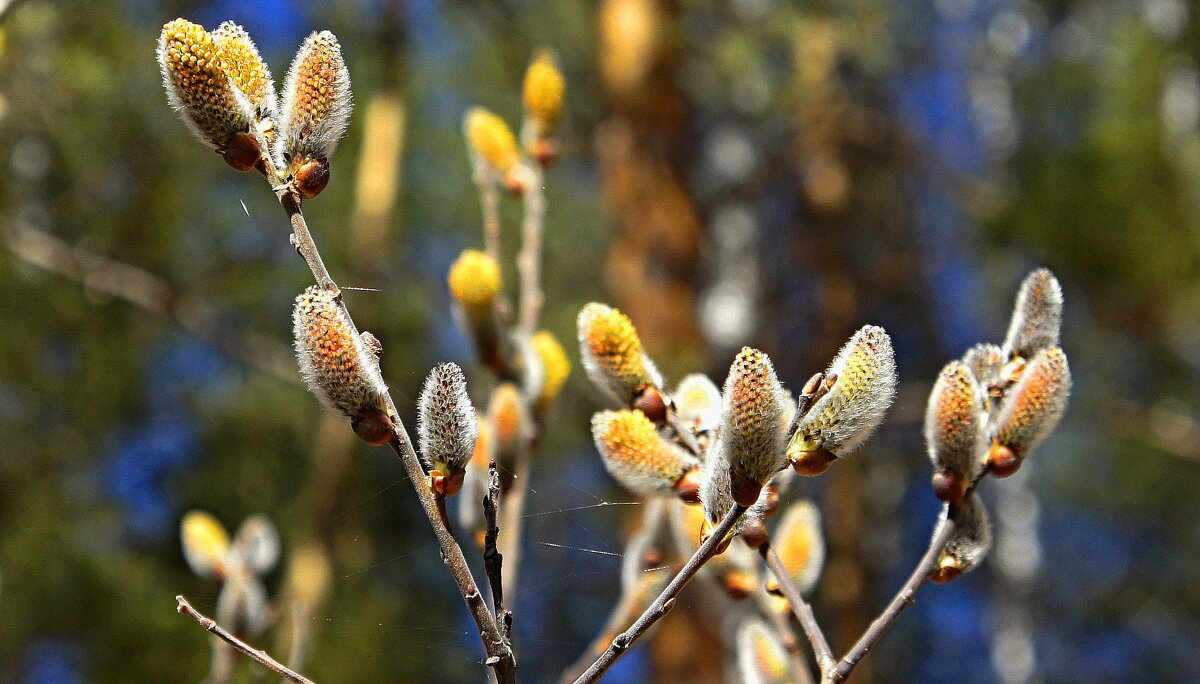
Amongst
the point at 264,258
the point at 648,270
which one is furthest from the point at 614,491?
the point at 264,258

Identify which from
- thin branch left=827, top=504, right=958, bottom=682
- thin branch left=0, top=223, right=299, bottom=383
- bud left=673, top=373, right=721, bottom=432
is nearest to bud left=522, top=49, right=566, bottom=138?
bud left=673, top=373, right=721, bottom=432

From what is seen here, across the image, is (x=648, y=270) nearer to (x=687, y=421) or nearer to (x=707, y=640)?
(x=707, y=640)

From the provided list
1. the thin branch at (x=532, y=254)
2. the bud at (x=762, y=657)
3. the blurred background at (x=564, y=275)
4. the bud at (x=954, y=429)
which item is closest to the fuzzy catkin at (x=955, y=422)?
the bud at (x=954, y=429)

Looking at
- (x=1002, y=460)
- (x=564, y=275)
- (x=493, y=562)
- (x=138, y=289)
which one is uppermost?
(x=138, y=289)

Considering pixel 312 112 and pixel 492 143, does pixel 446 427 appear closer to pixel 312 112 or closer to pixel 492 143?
pixel 312 112

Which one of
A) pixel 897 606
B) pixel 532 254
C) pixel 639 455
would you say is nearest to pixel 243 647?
pixel 639 455

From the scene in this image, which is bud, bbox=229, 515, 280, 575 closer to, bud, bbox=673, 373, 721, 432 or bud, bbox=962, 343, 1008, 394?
bud, bbox=673, 373, 721, 432
